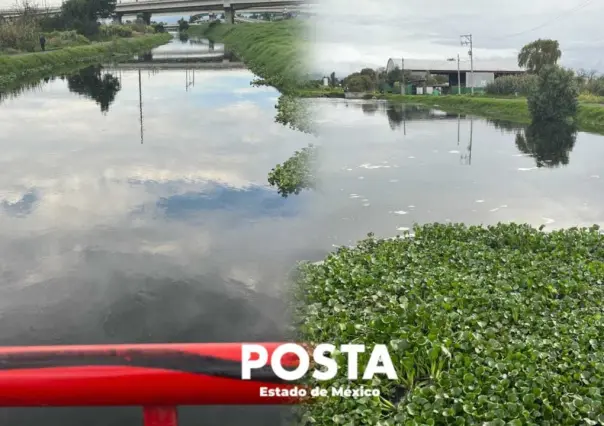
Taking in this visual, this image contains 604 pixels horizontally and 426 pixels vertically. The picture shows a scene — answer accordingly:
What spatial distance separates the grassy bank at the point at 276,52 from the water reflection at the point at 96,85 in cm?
1005

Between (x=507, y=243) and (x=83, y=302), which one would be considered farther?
(x=507, y=243)

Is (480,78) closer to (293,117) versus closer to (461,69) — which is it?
(461,69)

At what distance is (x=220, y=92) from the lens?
36.2 m

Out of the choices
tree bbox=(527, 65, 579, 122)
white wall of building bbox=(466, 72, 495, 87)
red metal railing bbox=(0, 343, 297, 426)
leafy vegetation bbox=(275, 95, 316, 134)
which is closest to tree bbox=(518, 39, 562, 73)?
white wall of building bbox=(466, 72, 495, 87)

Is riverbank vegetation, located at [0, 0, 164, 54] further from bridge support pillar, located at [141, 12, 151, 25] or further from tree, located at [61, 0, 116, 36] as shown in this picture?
bridge support pillar, located at [141, 12, 151, 25]

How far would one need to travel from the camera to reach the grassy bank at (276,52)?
40.1 m

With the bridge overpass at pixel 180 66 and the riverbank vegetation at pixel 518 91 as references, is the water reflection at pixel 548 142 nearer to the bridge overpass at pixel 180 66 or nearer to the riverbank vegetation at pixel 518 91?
the riverbank vegetation at pixel 518 91

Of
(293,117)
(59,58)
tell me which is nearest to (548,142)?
(293,117)

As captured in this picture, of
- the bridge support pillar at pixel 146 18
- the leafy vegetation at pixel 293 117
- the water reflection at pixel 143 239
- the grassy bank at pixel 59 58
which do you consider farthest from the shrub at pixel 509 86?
the bridge support pillar at pixel 146 18

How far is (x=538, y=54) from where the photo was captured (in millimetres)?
52312

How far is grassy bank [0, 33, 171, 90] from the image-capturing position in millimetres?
41469

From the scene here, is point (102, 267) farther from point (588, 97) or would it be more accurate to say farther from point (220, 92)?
point (588, 97)

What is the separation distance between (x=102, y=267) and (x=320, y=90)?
47139 mm

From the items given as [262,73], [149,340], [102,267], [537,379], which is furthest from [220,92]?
[537,379]
